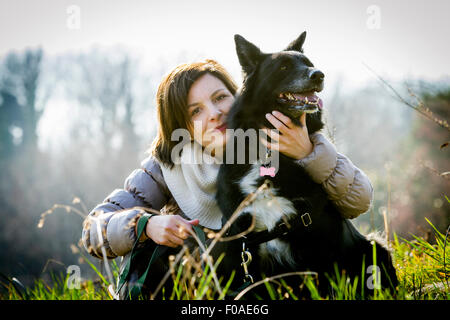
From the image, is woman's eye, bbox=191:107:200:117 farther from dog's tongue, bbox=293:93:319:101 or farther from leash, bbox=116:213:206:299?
leash, bbox=116:213:206:299

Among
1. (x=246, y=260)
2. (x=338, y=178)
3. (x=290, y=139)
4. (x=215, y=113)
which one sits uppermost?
(x=215, y=113)

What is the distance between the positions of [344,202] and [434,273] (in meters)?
0.88

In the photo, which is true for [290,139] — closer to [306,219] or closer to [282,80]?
[282,80]

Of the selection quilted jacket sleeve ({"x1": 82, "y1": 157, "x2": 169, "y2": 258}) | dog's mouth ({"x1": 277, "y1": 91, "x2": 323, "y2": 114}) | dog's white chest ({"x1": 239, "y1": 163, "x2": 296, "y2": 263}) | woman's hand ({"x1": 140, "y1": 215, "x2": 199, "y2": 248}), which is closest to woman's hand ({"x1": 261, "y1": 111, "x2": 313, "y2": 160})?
dog's mouth ({"x1": 277, "y1": 91, "x2": 323, "y2": 114})

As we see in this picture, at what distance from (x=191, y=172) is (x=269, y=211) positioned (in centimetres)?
78

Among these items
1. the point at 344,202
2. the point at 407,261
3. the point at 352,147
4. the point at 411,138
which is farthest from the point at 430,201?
the point at 344,202

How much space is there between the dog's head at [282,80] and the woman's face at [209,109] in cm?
31

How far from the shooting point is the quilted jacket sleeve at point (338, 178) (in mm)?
2291

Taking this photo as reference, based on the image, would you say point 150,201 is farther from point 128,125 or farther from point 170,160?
point 128,125

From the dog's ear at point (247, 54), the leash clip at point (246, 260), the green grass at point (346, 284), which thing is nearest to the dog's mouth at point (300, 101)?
the dog's ear at point (247, 54)

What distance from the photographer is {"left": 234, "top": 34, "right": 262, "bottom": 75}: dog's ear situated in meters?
2.65

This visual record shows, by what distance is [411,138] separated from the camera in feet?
52.9

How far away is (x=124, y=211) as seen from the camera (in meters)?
2.25

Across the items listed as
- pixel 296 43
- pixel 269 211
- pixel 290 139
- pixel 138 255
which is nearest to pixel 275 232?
pixel 269 211
